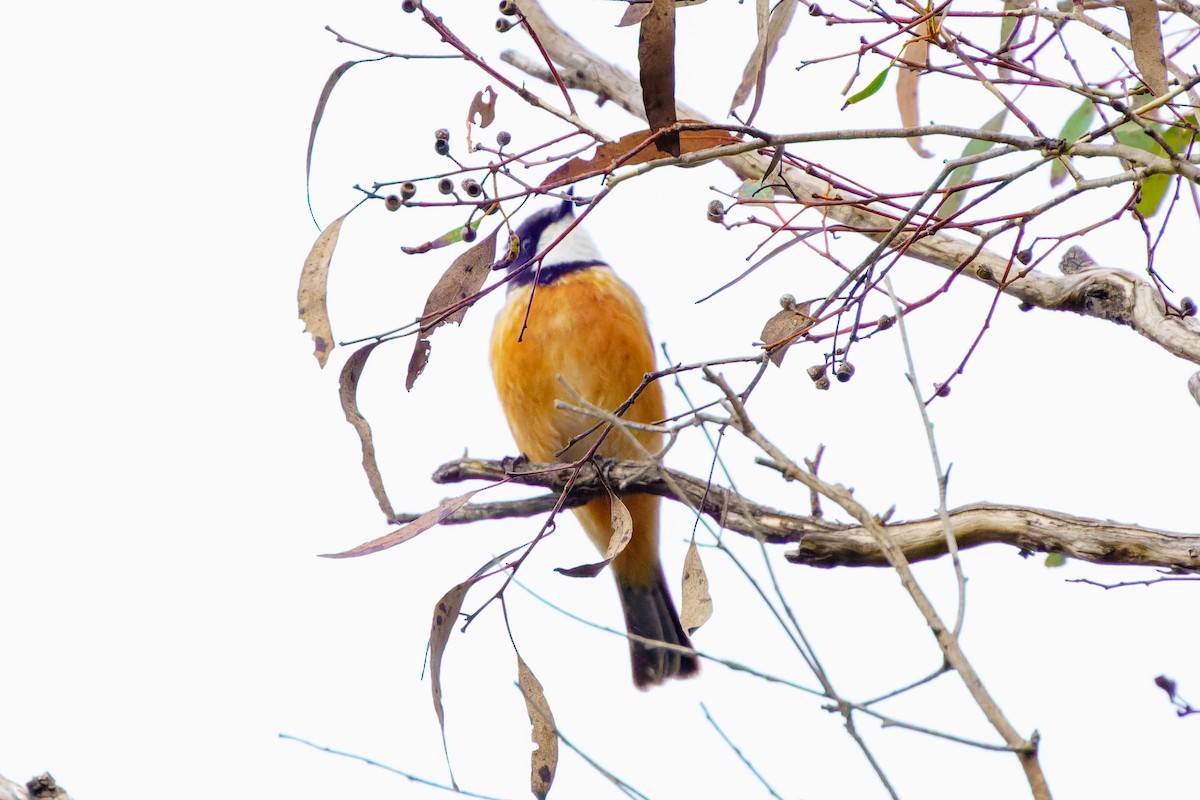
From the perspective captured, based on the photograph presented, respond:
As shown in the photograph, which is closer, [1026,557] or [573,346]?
[1026,557]

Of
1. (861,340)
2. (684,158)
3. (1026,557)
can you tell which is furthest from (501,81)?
(1026,557)

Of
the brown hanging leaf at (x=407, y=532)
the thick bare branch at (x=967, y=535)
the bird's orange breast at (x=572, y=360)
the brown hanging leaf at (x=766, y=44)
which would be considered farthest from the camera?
the bird's orange breast at (x=572, y=360)

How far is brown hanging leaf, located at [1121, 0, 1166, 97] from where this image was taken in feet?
5.53

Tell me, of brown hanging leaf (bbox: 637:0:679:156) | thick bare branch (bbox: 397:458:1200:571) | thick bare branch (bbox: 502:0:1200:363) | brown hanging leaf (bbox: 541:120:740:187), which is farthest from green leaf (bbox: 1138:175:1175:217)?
brown hanging leaf (bbox: 637:0:679:156)

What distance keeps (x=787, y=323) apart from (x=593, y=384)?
178 centimetres

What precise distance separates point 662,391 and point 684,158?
247 centimetres

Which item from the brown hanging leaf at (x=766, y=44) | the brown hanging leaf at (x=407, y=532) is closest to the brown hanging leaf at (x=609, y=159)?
the brown hanging leaf at (x=766, y=44)

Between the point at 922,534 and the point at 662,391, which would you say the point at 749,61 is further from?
the point at 662,391

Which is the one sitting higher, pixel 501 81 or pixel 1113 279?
pixel 1113 279

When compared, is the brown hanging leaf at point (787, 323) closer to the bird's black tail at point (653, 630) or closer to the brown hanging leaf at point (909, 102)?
the brown hanging leaf at point (909, 102)

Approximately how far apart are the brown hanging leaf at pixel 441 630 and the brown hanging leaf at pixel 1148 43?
4.11ft

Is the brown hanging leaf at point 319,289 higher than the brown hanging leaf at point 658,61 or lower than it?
lower

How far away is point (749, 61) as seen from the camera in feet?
6.57

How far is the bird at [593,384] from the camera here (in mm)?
3646
